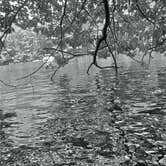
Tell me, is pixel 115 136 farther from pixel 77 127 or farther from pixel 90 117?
pixel 90 117

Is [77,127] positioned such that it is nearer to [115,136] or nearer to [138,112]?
[115,136]

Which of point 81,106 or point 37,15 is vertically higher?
point 37,15

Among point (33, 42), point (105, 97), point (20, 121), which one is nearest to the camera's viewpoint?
point (20, 121)

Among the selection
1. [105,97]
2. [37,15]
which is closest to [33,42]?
[105,97]

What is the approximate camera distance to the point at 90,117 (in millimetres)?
15781

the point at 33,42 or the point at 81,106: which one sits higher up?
the point at 33,42

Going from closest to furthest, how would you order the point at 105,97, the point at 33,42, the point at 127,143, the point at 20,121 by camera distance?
the point at 127,143 → the point at 20,121 → the point at 105,97 → the point at 33,42

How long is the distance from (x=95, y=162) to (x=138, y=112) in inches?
290

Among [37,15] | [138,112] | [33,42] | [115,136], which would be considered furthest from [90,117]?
[33,42]

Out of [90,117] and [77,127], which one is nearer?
[77,127]

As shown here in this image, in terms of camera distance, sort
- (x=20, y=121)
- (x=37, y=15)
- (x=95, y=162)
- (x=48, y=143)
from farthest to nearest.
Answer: (x=20, y=121), (x=48, y=143), (x=95, y=162), (x=37, y=15)

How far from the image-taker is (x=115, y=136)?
1188cm

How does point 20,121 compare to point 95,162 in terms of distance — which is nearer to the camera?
point 95,162

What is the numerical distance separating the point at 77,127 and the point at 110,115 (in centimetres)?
283
